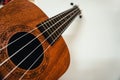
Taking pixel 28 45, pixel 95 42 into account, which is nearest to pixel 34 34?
pixel 28 45

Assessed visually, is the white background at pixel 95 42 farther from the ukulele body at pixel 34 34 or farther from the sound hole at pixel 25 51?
the sound hole at pixel 25 51

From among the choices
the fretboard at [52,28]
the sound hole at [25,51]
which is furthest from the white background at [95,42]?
the sound hole at [25,51]

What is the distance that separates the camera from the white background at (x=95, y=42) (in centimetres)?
115

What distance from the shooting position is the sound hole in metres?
0.55

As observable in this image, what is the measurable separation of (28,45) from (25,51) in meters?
0.03

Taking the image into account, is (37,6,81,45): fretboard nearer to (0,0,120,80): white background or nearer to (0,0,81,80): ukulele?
(0,0,81,80): ukulele

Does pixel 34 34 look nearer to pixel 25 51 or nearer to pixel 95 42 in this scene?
pixel 25 51

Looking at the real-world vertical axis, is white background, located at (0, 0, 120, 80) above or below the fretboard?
below

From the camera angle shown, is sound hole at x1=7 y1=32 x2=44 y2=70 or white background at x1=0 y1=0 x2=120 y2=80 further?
white background at x1=0 y1=0 x2=120 y2=80

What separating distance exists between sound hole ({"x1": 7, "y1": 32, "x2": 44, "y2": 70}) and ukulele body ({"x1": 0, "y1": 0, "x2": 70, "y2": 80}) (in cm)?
1

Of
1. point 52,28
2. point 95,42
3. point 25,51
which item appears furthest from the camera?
point 95,42

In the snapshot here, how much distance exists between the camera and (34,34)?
24.7 inches

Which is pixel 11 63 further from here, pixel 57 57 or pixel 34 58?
pixel 57 57

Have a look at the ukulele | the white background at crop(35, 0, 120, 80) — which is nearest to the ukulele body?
the ukulele
